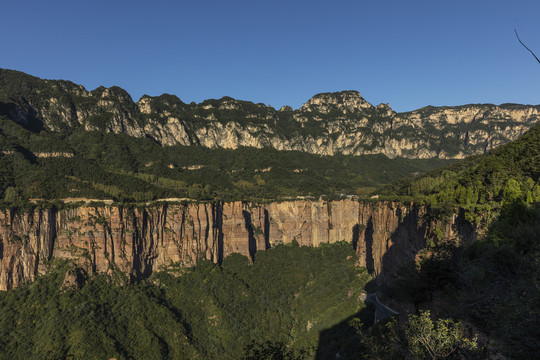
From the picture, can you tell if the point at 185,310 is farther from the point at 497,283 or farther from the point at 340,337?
the point at 497,283

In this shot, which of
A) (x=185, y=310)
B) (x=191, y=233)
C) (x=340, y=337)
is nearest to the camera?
(x=340, y=337)

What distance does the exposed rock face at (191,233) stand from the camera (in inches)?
2808

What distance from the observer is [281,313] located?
91188mm

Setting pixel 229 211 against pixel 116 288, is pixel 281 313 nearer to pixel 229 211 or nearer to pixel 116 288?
pixel 229 211

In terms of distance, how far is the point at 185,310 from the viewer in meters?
83.4

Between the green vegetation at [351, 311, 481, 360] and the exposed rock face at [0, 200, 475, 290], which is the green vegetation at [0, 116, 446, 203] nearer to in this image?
the exposed rock face at [0, 200, 475, 290]

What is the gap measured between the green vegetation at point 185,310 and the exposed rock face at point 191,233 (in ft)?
12.1

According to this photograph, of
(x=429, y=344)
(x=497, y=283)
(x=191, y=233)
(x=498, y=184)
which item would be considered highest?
(x=498, y=184)

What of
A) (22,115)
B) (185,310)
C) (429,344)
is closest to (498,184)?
(429,344)

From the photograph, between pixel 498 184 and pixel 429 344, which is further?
pixel 498 184

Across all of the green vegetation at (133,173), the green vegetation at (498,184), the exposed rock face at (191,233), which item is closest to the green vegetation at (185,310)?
the exposed rock face at (191,233)

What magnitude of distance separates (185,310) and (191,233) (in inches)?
822

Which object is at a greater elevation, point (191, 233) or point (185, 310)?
point (191, 233)

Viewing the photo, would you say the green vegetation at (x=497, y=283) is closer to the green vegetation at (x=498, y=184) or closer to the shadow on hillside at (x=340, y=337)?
the green vegetation at (x=498, y=184)
